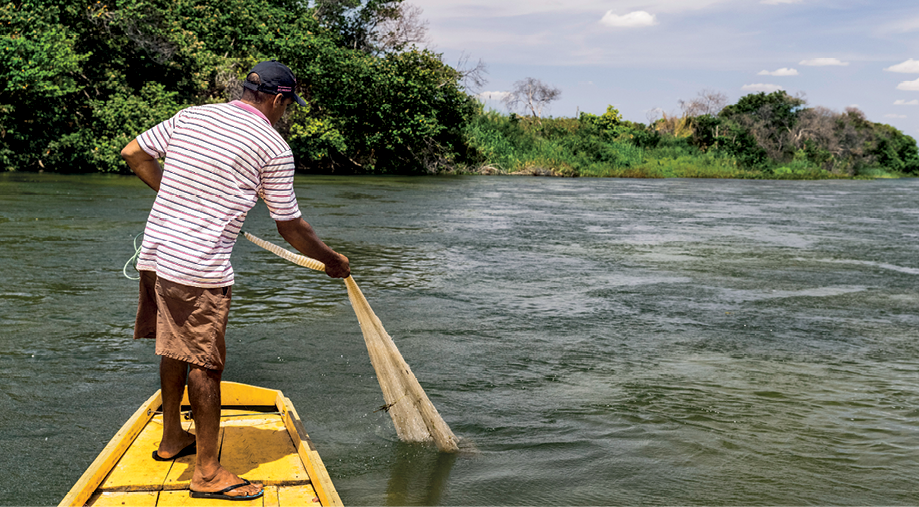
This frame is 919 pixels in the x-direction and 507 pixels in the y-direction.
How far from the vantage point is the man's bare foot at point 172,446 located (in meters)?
3.34

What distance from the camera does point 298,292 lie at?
862cm

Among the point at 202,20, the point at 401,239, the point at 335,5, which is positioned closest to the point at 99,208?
the point at 401,239

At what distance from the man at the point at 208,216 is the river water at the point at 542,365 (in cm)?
94

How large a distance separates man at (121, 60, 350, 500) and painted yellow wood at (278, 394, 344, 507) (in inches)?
8.8

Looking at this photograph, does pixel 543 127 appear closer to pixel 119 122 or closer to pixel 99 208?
pixel 119 122

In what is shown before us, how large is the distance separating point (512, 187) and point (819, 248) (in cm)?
1751

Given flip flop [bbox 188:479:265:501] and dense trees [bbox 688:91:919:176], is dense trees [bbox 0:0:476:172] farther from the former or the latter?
flip flop [bbox 188:479:265:501]

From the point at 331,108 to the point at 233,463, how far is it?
34432mm

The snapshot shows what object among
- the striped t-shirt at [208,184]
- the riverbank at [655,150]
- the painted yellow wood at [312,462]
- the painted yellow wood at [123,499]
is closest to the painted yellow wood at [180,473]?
the painted yellow wood at [123,499]

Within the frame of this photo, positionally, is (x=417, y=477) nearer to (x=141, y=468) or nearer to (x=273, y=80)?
(x=141, y=468)

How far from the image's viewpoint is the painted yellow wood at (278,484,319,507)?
2.89 m

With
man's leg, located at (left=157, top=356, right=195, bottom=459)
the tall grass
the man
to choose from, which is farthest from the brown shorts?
the tall grass

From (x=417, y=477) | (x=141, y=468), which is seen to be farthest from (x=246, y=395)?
(x=417, y=477)

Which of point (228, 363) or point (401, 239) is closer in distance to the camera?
point (228, 363)
